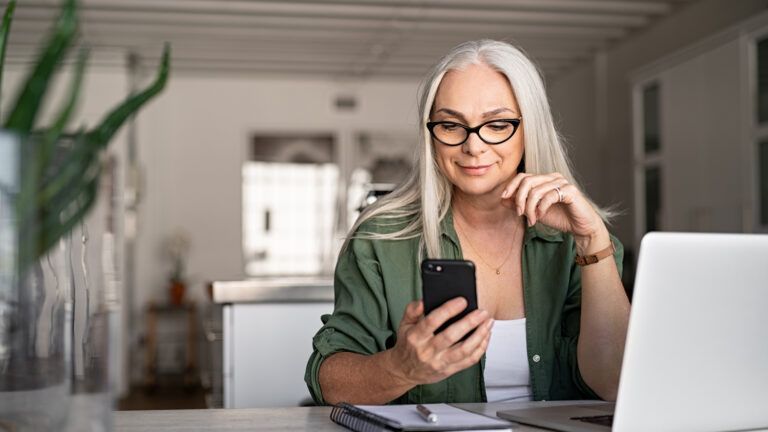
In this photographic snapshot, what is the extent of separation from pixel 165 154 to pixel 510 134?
797 centimetres

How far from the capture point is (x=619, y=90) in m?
8.04

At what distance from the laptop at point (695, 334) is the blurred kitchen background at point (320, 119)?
3330 millimetres

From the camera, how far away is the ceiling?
6660 mm

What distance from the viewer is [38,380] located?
89 cm

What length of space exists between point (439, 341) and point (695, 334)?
35cm

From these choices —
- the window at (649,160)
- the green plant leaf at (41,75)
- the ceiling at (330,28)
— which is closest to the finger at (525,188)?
the green plant leaf at (41,75)

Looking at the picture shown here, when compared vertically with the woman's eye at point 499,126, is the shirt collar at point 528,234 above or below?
below

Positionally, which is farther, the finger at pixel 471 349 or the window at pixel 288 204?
the window at pixel 288 204

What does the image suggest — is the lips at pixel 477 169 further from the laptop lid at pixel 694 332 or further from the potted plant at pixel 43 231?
the potted plant at pixel 43 231

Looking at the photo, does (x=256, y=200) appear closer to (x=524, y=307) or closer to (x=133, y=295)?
(x=133, y=295)

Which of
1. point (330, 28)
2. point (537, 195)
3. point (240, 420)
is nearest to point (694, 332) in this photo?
point (537, 195)

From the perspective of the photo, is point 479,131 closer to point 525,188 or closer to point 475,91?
point 475,91

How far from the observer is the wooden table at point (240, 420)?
1.31 meters

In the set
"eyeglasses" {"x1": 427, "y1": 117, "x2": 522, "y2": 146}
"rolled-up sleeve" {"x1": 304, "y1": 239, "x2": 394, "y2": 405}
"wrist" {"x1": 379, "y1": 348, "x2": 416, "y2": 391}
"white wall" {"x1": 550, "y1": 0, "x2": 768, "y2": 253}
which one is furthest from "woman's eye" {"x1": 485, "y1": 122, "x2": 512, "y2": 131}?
"white wall" {"x1": 550, "y1": 0, "x2": 768, "y2": 253}
